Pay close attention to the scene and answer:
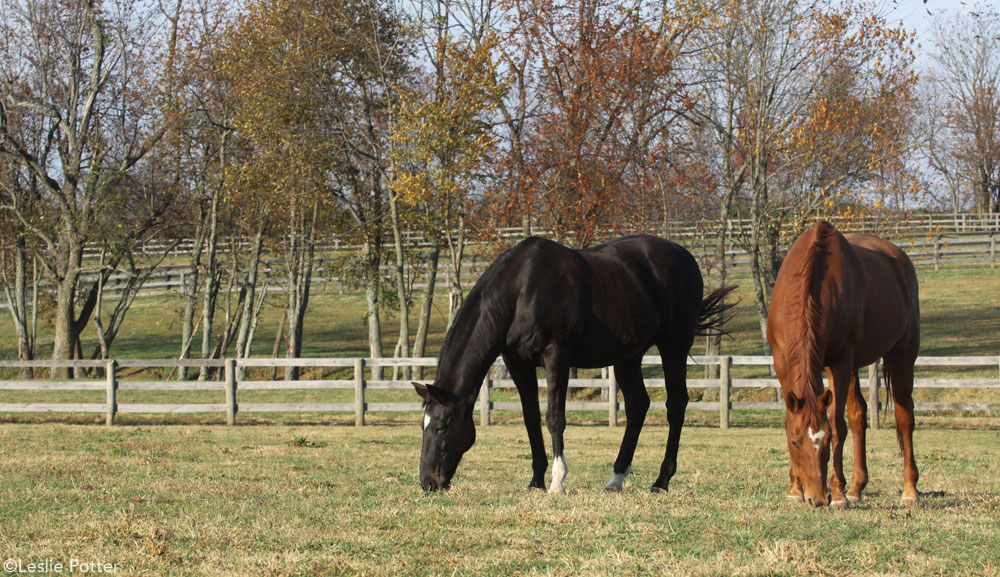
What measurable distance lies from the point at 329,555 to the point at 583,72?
1697 centimetres

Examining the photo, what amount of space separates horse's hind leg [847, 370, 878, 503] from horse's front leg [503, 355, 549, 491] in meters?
2.22

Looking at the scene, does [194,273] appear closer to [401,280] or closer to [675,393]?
[401,280]

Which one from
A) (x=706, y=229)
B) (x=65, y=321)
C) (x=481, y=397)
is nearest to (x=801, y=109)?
(x=706, y=229)

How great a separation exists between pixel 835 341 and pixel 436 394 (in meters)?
2.74

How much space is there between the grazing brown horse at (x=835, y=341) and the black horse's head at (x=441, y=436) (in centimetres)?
225

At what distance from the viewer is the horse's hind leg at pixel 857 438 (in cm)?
684

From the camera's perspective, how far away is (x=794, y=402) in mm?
5949

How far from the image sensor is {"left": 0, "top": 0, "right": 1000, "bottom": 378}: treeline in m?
20.0

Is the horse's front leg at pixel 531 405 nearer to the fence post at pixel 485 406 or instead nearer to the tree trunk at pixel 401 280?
the fence post at pixel 485 406

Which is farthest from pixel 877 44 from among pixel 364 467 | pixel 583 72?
pixel 364 467

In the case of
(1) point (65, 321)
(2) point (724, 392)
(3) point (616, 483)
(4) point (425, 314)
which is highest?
(4) point (425, 314)

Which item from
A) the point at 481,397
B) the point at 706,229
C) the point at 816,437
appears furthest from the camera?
the point at 706,229

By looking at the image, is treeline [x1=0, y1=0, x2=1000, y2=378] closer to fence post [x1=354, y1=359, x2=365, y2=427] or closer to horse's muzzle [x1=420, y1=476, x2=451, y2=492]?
fence post [x1=354, y1=359, x2=365, y2=427]

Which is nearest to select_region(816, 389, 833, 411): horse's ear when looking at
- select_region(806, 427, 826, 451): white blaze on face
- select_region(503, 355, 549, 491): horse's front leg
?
select_region(806, 427, 826, 451): white blaze on face
